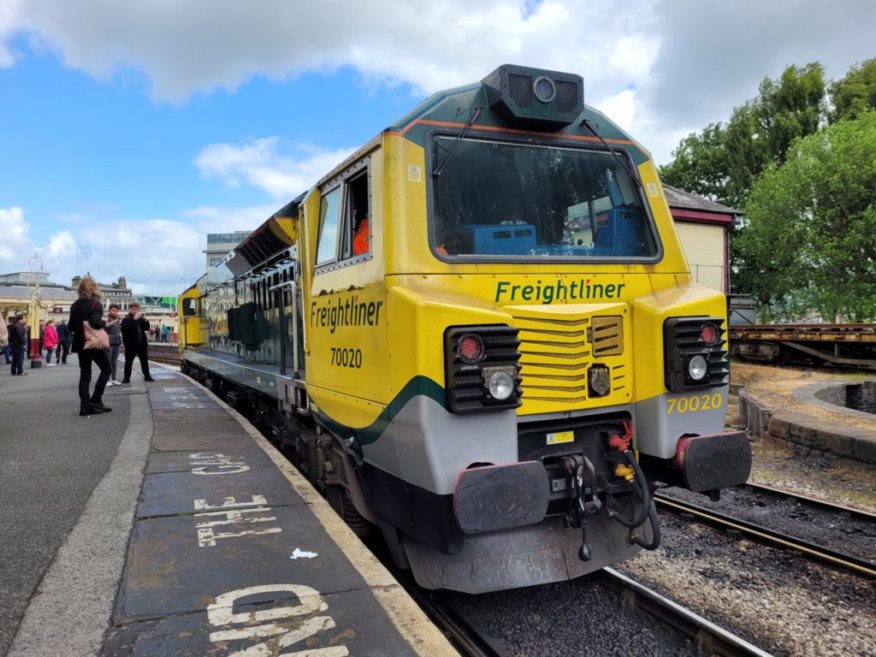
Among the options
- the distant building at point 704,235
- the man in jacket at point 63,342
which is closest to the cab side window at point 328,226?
the man in jacket at point 63,342

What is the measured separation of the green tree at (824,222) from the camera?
27.5 meters

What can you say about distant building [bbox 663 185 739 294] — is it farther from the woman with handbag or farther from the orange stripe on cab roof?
the orange stripe on cab roof

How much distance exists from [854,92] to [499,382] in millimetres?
40954

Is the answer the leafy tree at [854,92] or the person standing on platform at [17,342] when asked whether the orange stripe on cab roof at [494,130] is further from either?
the leafy tree at [854,92]

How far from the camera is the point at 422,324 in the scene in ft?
10.3

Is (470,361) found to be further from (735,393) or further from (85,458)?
(735,393)

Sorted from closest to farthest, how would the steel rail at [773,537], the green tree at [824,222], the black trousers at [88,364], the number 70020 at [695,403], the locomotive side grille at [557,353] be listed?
the locomotive side grille at [557,353] < the number 70020 at [695,403] < the steel rail at [773,537] < the black trousers at [88,364] < the green tree at [824,222]

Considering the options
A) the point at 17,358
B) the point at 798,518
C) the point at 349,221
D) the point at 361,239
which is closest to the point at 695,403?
the point at 361,239

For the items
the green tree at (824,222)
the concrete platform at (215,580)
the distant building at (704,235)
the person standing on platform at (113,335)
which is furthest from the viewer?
the green tree at (824,222)

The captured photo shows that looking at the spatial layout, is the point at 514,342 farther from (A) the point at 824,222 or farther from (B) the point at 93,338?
(A) the point at 824,222

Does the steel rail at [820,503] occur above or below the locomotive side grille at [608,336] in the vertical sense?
below

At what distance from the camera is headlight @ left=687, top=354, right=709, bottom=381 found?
373cm

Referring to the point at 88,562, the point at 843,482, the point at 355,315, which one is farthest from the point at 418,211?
the point at 843,482

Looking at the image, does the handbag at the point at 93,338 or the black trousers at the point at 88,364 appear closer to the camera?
the handbag at the point at 93,338
